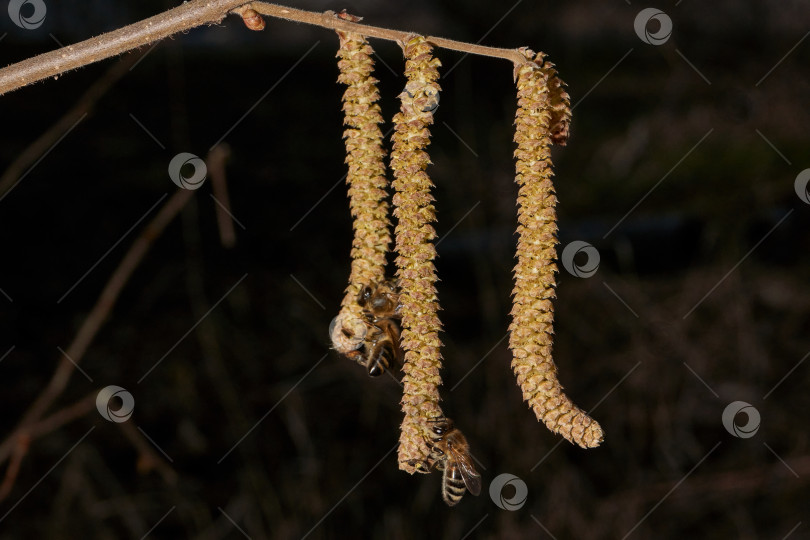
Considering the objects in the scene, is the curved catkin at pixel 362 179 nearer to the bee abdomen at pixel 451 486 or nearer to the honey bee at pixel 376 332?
the honey bee at pixel 376 332

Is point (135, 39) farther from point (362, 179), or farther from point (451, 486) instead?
point (451, 486)

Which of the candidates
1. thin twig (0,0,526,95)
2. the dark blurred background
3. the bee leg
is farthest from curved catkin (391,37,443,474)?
the dark blurred background

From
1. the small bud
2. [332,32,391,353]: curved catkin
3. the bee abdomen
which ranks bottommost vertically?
the bee abdomen

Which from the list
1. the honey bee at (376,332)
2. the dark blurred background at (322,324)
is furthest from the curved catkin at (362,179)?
the dark blurred background at (322,324)

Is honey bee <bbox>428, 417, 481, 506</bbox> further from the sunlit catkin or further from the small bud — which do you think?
the small bud

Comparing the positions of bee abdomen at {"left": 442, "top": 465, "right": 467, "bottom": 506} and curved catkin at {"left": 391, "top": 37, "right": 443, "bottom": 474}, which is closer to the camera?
→ curved catkin at {"left": 391, "top": 37, "right": 443, "bottom": 474}

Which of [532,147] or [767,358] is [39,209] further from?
[767,358]
